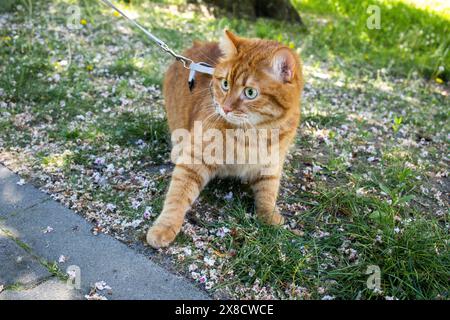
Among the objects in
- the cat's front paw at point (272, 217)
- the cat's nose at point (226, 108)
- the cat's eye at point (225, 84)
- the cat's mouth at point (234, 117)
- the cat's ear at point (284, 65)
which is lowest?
the cat's front paw at point (272, 217)

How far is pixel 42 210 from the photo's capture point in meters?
3.08

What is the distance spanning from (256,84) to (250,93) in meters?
0.07

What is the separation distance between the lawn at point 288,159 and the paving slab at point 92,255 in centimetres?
10

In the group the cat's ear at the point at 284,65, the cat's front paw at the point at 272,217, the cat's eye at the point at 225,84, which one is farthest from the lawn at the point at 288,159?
the cat's ear at the point at 284,65

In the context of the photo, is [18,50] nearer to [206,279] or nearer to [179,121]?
[179,121]

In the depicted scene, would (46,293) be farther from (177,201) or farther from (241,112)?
(241,112)

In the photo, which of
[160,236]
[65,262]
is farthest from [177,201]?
[65,262]

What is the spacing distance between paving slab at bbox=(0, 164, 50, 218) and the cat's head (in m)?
1.40

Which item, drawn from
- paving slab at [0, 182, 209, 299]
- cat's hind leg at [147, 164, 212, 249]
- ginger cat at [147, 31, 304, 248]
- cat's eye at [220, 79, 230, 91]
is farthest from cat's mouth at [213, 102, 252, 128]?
paving slab at [0, 182, 209, 299]

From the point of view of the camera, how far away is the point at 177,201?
304cm

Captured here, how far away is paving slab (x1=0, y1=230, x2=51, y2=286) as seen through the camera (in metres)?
2.49

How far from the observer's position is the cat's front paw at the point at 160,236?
2.80m

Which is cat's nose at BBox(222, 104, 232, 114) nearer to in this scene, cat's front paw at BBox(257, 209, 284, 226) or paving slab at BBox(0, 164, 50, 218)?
cat's front paw at BBox(257, 209, 284, 226)

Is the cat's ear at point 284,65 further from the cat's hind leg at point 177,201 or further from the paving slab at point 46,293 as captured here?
the paving slab at point 46,293
